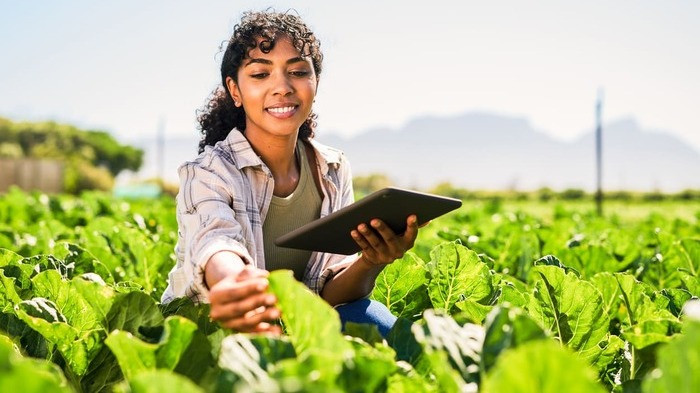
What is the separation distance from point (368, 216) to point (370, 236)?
146mm

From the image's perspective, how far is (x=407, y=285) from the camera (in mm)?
2578

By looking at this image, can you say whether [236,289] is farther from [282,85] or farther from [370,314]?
[282,85]

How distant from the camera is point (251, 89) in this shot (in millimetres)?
2748

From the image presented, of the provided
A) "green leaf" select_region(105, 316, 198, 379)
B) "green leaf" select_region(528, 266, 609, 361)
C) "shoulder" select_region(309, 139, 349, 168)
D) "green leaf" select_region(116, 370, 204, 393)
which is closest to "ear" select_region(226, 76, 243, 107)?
"shoulder" select_region(309, 139, 349, 168)

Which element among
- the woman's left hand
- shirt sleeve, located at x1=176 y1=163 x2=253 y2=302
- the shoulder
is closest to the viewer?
shirt sleeve, located at x1=176 y1=163 x2=253 y2=302

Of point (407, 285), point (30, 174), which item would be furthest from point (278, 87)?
point (30, 174)

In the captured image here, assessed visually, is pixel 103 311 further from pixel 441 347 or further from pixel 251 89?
pixel 251 89

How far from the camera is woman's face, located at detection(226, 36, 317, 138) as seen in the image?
8.88 feet

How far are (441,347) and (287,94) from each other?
1.54m

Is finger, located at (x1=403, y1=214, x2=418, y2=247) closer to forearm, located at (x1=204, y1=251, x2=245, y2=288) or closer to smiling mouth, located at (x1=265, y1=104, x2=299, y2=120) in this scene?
forearm, located at (x1=204, y1=251, x2=245, y2=288)

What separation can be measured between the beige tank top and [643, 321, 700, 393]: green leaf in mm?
1972

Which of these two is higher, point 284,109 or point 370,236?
point 284,109

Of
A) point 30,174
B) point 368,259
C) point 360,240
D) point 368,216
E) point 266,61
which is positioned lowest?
point 30,174

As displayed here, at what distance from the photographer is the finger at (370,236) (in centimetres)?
229
